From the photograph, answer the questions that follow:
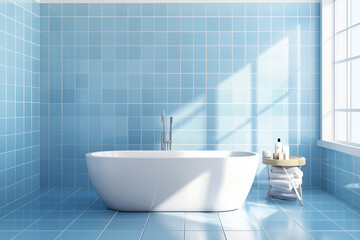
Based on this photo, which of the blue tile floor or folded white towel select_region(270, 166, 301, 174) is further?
folded white towel select_region(270, 166, 301, 174)

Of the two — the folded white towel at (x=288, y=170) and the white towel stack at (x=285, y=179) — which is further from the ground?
the folded white towel at (x=288, y=170)

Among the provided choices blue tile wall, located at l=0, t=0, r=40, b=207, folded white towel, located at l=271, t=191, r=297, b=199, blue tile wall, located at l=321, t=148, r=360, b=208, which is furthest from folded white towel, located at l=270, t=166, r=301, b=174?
blue tile wall, located at l=0, t=0, r=40, b=207

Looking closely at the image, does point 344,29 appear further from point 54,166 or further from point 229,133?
point 54,166

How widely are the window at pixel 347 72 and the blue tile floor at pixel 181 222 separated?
36.6 inches

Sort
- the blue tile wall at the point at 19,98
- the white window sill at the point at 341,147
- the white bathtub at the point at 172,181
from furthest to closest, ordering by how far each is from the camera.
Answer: the blue tile wall at the point at 19,98, the white window sill at the point at 341,147, the white bathtub at the point at 172,181

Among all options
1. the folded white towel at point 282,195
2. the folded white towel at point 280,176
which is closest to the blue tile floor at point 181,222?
the folded white towel at point 282,195

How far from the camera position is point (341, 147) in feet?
13.9

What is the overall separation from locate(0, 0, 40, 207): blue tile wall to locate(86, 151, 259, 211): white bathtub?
103cm

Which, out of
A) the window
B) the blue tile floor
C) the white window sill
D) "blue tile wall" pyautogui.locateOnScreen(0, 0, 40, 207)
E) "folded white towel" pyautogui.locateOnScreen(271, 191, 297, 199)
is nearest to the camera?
the blue tile floor

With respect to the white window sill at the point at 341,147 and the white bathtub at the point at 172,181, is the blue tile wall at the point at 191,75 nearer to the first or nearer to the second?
the white window sill at the point at 341,147

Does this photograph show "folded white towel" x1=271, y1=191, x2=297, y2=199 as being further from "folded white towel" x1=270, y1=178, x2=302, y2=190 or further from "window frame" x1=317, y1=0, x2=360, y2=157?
"window frame" x1=317, y1=0, x2=360, y2=157

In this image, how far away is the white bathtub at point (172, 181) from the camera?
3598mm

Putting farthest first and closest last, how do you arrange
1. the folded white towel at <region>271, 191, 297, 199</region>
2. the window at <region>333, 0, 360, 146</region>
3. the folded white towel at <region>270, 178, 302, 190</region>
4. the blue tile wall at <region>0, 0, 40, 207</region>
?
1. the window at <region>333, 0, 360, 146</region>
2. the folded white towel at <region>271, 191, 297, 199</region>
3. the folded white towel at <region>270, 178, 302, 190</region>
4. the blue tile wall at <region>0, 0, 40, 207</region>

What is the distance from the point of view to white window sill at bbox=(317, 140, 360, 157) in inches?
153
